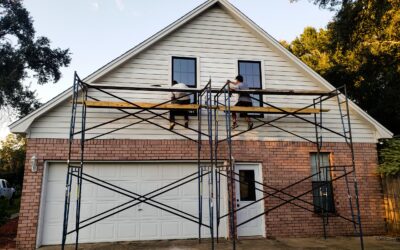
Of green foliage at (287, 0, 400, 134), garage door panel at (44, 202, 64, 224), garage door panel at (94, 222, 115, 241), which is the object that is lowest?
garage door panel at (94, 222, 115, 241)

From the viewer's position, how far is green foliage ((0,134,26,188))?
25562 mm

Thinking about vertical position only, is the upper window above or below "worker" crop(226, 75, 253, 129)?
above

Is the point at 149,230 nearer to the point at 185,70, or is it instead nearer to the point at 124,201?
the point at 124,201

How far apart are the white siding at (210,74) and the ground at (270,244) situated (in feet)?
9.63

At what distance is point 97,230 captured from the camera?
337 inches

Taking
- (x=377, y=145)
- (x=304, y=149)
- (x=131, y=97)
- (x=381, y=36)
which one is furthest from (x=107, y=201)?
(x=381, y=36)

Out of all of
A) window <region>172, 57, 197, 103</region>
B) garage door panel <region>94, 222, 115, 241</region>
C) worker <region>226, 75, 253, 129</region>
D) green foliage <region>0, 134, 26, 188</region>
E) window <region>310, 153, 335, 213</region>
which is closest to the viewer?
garage door panel <region>94, 222, 115, 241</region>

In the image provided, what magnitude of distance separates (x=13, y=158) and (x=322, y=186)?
121ft

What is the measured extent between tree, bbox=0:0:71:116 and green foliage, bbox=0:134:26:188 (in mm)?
9092

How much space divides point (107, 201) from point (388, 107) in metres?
12.5

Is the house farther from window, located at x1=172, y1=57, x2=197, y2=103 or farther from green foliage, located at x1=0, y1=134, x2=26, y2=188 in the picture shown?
green foliage, located at x1=0, y1=134, x2=26, y2=188

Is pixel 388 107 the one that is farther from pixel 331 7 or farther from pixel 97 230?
pixel 97 230

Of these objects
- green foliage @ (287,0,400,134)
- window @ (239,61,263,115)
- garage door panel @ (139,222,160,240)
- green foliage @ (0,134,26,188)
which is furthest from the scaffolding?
green foliage @ (0,134,26,188)

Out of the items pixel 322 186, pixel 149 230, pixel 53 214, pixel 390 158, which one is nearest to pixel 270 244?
pixel 322 186
